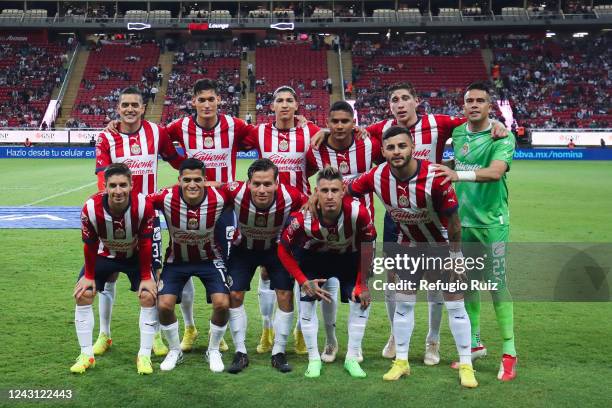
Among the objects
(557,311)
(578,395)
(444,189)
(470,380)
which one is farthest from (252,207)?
(557,311)

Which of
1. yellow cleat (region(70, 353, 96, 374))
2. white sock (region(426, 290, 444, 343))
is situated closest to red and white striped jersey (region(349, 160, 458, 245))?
white sock (region(426, 290, 444, 343))

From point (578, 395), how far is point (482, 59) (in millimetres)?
41047

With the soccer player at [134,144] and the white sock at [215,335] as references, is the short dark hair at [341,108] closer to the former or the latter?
the soccer player at [134,144]

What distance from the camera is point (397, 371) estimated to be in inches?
180

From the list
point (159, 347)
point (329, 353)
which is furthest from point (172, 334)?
point (329, 353)

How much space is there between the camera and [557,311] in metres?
6.32

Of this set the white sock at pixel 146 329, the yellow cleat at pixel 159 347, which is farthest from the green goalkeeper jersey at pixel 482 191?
the yellow cleat at pixel 159 347

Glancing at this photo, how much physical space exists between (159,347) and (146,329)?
48 centimetres

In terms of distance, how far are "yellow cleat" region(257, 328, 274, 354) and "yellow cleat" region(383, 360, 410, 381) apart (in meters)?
1.10

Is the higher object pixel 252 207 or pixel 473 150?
pixel 473 150

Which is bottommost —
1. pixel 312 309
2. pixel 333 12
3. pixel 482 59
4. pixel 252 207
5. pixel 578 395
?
pixel 578 395

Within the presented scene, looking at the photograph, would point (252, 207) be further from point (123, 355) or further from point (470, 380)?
point (470, 380)

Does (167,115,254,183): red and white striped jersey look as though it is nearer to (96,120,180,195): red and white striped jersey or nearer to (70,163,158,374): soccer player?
(96,120,180,195): red and white striped jersey

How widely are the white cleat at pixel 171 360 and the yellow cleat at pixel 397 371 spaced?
155cm
